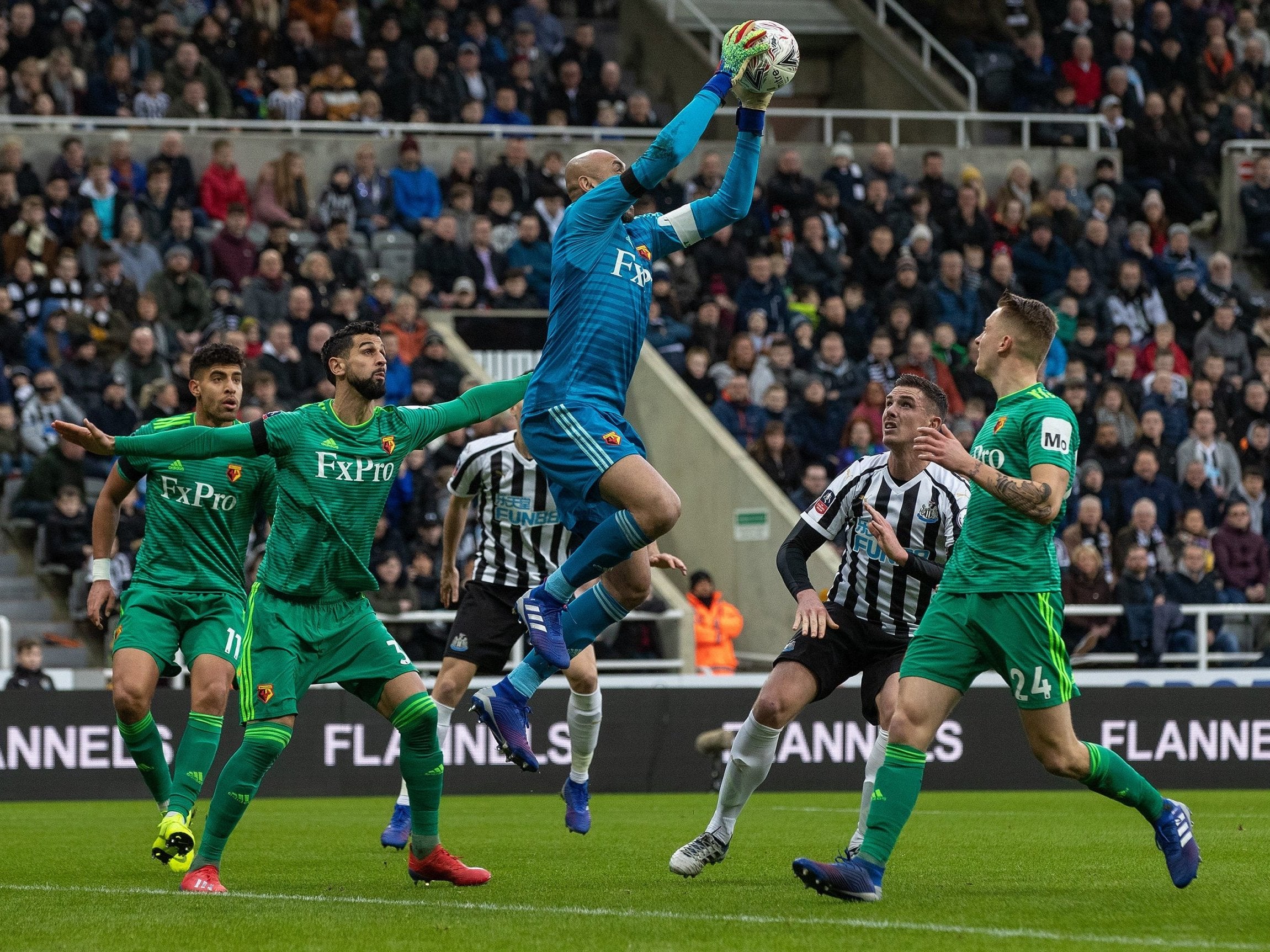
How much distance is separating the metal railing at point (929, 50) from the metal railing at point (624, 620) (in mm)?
11483

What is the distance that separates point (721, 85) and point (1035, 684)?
2913 mm

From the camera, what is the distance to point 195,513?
9.70 metres

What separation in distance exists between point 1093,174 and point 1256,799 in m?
11.8

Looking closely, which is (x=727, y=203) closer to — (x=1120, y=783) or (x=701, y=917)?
(x=1120, y=783)

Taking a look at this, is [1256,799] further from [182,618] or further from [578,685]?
[182,618]

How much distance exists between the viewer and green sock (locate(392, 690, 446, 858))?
8.25 meters

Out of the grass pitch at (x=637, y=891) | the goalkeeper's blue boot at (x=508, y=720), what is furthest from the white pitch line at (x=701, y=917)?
the goalkeeper's blue boot at (x=508, y=720)

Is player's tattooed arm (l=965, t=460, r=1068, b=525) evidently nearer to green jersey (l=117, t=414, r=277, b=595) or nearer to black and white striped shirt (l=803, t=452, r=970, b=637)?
black and white striped shirt (l=803, t=452, r=970, b=637)

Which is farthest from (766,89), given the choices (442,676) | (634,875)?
(442,676)

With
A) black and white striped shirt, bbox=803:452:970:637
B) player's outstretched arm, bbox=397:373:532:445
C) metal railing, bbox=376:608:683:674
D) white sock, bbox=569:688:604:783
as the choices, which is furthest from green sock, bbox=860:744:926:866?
metal railing, bbox=376:608:683:674

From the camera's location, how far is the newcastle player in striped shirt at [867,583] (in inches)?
349

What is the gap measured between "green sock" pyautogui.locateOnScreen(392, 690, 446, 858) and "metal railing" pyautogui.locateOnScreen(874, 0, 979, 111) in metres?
19.6

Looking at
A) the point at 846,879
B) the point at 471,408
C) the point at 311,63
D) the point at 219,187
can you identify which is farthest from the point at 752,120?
the point at 311,63

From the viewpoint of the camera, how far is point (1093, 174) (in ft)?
80.8
